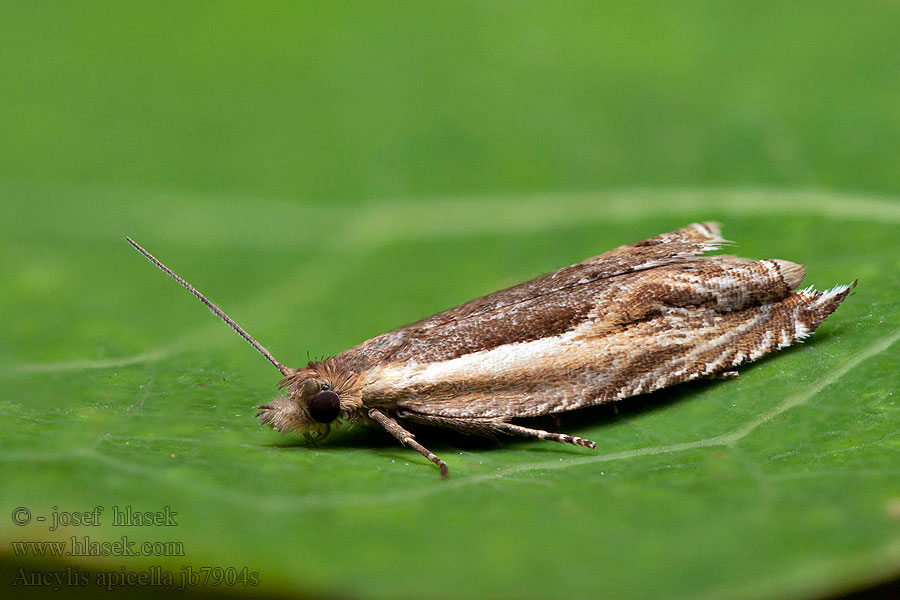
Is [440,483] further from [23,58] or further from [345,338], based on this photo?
[23,58]

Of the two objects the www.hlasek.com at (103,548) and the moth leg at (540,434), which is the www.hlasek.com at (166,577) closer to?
the www.hlasek.com at (103,548)

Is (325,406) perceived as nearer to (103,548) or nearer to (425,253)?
(103,548)

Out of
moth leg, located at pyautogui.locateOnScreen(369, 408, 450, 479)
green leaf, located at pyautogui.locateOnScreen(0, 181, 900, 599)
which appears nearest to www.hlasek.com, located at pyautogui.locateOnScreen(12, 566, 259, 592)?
green leaf, located at pyautogui.locateOnScreen(0, 181, 900, 599)

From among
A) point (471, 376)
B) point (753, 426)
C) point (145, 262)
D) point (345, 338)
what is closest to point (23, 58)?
point (145, 262)

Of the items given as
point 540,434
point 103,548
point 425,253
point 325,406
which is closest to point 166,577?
point 103,548

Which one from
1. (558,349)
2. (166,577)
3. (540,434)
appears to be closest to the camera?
(166,577)

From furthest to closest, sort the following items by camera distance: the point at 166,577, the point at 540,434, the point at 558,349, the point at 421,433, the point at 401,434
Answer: the point at 421,433
the point at 558,349
the point at 401,434
the point at 540,434
the point at 166,577
